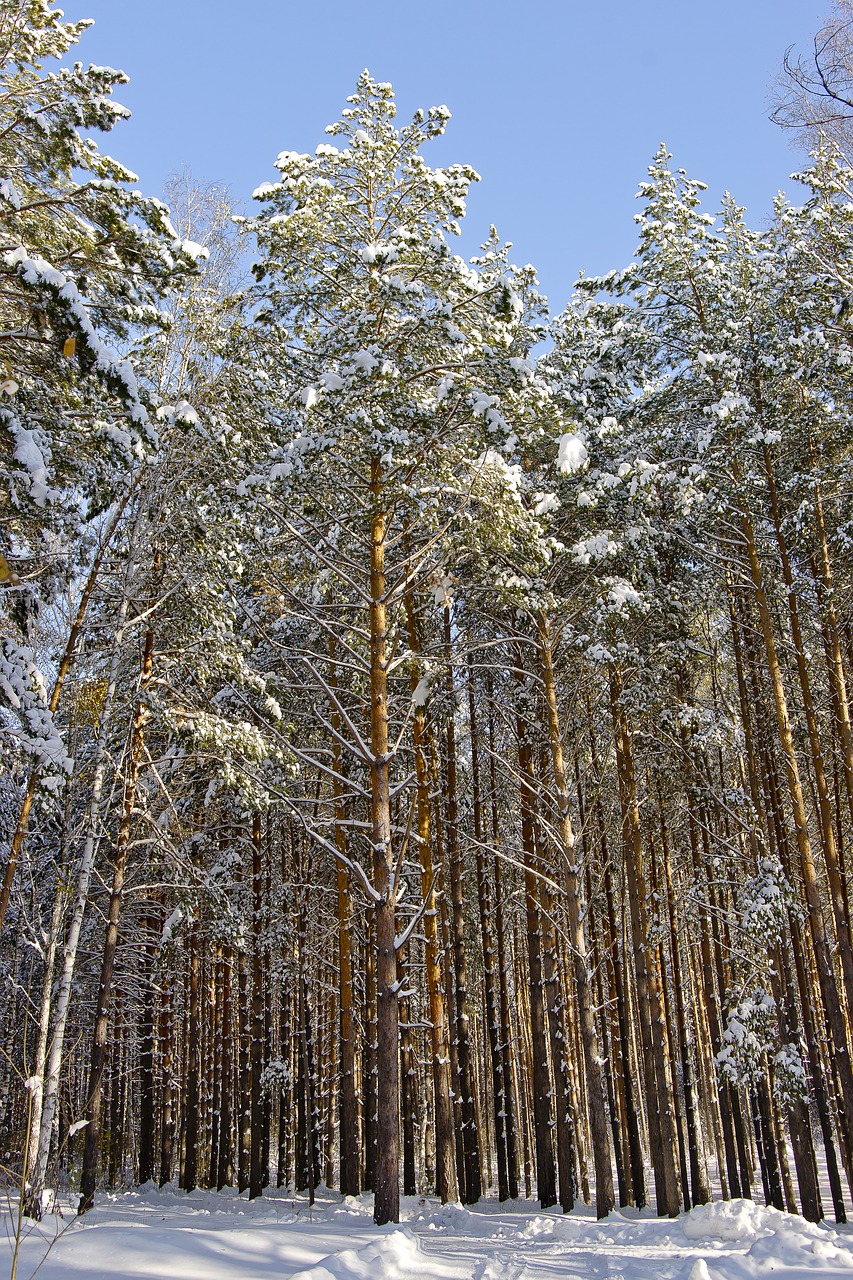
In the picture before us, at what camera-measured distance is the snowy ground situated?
6492 mm

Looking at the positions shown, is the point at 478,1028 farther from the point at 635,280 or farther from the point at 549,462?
the point at 635,280

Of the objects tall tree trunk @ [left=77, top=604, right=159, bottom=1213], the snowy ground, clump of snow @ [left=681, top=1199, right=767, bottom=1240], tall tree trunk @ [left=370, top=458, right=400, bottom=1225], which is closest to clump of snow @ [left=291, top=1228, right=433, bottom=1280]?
the snowy ground

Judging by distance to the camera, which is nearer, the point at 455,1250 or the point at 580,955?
the point at 455,1250

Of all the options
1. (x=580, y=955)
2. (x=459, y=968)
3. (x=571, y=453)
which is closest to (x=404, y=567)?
(x=571, y=453)

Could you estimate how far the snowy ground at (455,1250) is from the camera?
6.49 meters

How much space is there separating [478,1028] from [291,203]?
28.5 meters

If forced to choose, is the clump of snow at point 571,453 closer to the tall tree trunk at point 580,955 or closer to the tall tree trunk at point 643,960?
the tall tree trunk at point 580,955

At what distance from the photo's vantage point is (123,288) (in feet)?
27.0

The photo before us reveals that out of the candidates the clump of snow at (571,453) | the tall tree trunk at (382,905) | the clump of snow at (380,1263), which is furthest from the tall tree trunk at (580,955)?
the clump of snow at (380,1263)

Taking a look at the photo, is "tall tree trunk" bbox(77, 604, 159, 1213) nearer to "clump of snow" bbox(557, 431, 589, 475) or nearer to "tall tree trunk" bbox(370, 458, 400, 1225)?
"tall tree trunk" bbox(370, 458, 400, 1225)

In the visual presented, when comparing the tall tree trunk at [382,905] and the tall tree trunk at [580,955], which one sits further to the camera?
the tall tree trunk at [580,955]

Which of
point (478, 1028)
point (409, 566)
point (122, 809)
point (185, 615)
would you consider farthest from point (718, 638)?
point (478, 1028)

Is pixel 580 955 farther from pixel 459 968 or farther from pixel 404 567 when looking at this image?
pixel 404 567

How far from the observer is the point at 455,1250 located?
28.6 feet
